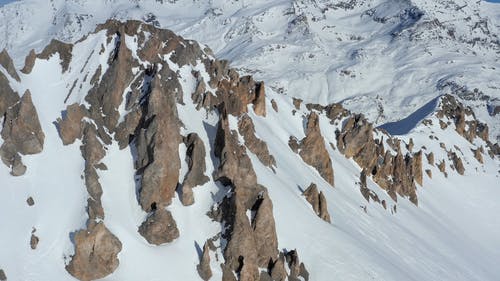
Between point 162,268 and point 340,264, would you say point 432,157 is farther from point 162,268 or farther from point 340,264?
point 162,268

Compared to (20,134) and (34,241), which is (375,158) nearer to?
(20,134)

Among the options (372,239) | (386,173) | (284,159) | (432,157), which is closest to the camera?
(372,239)

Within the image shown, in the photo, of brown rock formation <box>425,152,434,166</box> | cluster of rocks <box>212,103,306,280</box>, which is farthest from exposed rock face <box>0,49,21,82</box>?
brown rock formation <box>425,152,434,166</box>

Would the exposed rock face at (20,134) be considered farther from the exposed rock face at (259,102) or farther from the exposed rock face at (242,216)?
the exposed rock face at (259,102)

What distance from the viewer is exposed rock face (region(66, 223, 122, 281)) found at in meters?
57.1

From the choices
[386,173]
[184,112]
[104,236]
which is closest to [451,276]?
[386,173]

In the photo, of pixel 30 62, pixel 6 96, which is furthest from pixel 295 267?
pixel 30 62

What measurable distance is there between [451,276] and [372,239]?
40.7 ft

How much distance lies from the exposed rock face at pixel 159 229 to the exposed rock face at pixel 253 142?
21805 mm

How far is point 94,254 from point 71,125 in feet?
56.2

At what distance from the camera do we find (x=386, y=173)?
11881cm

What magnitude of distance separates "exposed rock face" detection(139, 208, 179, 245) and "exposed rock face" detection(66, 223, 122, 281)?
4.98 meters

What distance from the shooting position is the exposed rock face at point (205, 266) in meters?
61.3

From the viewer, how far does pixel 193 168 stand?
69312 millimetres
